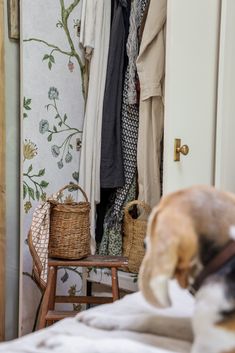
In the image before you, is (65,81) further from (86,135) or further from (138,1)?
(138,1)

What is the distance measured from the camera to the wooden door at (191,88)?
185 cm

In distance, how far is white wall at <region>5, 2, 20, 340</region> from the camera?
212cm

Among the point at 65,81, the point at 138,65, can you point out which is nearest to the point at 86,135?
the point at 65,81

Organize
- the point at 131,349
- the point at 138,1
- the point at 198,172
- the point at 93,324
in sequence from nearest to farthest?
the point at 131,349, the point at 93,324, the point at 198,172, the point at 138,1

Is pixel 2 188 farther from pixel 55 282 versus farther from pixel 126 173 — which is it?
pixel 126 173

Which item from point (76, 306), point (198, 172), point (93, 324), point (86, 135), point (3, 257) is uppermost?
point (86, 135)

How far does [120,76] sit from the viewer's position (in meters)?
2.25

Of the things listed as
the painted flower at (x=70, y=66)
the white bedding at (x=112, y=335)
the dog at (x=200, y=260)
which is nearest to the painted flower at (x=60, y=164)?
the painted flower at (x=70, y=66)

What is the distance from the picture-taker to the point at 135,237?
7.02 ft

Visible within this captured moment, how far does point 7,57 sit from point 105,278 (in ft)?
3.93

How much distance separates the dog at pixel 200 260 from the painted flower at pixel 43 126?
5.10 feet

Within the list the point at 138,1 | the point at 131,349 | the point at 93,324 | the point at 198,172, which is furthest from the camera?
the point at 138,1

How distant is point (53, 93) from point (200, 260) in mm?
1706

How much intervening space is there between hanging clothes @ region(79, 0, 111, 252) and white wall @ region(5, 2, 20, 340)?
349 millimetres
